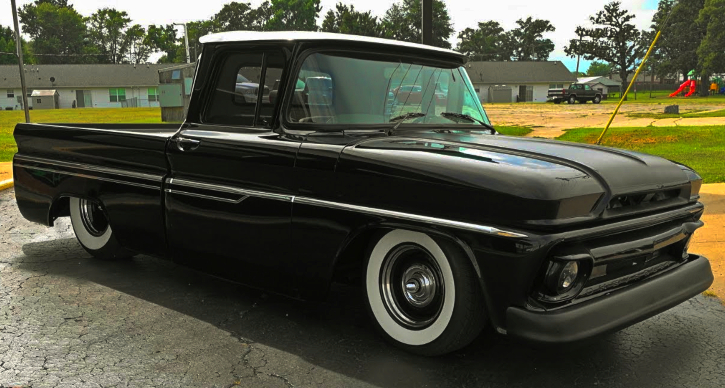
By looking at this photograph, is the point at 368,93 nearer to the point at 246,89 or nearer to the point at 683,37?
the point at 246,89

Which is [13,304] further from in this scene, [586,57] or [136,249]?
[586,57]

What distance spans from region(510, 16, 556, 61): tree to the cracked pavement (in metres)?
118

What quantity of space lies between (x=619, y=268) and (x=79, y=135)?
4.00 meters

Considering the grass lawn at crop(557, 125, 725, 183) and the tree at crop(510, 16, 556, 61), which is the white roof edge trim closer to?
the grass lawn at crop(557, 125, 725, 183)

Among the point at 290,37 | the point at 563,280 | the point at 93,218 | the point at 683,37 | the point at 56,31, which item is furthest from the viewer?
the point at 56,31

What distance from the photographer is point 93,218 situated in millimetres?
5512

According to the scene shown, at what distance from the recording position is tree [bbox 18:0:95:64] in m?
111

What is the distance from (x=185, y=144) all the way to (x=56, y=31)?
12355cm

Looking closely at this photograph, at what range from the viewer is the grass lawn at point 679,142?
37.5 feet

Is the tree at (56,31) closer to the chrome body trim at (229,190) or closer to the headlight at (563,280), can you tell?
the chrome body trim at (229,190)

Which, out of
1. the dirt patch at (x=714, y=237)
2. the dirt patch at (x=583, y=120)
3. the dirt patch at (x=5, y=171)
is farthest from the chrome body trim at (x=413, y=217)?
the dirt patch at (x=583, y=120)

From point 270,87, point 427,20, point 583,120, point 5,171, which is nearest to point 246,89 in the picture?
point 270,87

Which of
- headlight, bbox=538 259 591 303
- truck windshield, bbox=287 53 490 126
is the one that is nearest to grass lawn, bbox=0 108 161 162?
truck windshield, bbox=287 53 490 126

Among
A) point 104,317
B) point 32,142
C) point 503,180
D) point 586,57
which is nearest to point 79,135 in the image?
point 32,142
